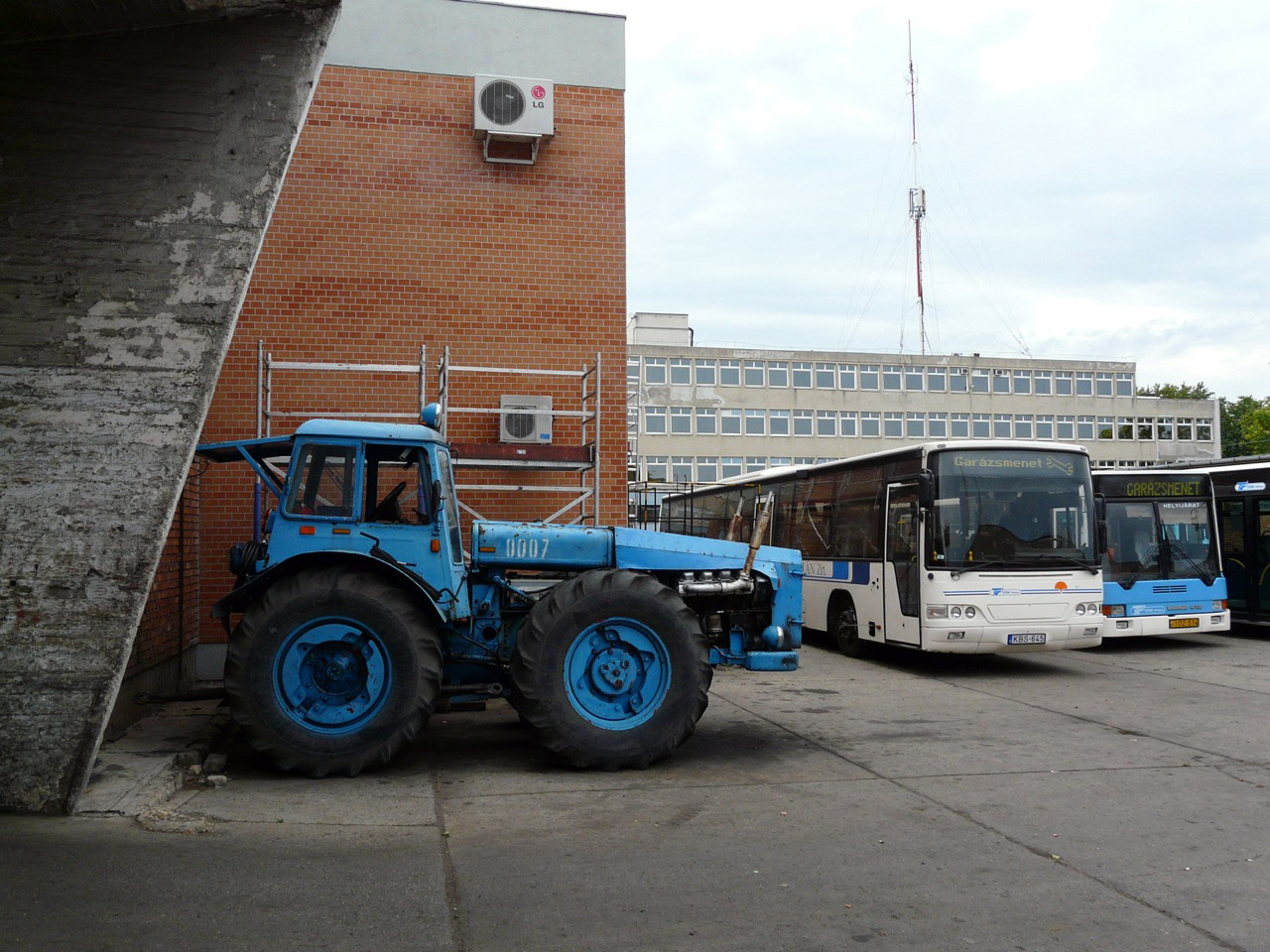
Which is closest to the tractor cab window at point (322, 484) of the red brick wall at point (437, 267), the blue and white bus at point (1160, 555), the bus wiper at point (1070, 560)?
the red brick wall at point (437, 267)

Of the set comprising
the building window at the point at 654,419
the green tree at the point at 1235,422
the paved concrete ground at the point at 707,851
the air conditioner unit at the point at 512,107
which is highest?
the green tree at the point at 1235,422

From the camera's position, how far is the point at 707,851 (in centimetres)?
583

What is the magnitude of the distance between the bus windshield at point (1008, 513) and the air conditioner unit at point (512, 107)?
Result: 6334 millimetres

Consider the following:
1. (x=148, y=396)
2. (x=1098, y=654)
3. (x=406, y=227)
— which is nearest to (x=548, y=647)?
(x=148, y=396)

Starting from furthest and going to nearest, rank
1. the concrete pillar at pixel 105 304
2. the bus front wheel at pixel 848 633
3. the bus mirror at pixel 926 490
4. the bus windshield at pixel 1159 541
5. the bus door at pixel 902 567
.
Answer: the bus windshield at pixel 1159 541
the bus front wheel at pixel 848 633
the bus door at pixel 902 567
the bus mirror at pixel 926 490
the concrete pillar at pixel 105 304

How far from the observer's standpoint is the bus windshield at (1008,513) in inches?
524

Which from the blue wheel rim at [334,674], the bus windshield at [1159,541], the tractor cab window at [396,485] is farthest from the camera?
the bus windshield at [1159,541]

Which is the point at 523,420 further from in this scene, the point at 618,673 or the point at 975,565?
the point at 975,565

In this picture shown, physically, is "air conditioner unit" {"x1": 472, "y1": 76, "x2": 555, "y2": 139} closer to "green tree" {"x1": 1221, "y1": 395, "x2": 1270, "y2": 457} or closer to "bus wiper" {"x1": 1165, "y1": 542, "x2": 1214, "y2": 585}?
"bus wiper" {"x1": 1165, "y1": 542, "x2": 1214, "y2": 585}

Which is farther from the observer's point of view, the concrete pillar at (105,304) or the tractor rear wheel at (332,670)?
the tractor rear wheel at (332,670)

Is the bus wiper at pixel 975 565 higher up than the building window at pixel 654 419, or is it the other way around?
the building window at pixel 654 419

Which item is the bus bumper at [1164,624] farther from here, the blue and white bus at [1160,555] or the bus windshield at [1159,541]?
the bus windshield at [1159,541]

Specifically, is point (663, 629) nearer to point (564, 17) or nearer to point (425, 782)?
point (425, 782)

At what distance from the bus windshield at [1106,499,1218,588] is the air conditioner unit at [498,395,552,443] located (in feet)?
29.3
